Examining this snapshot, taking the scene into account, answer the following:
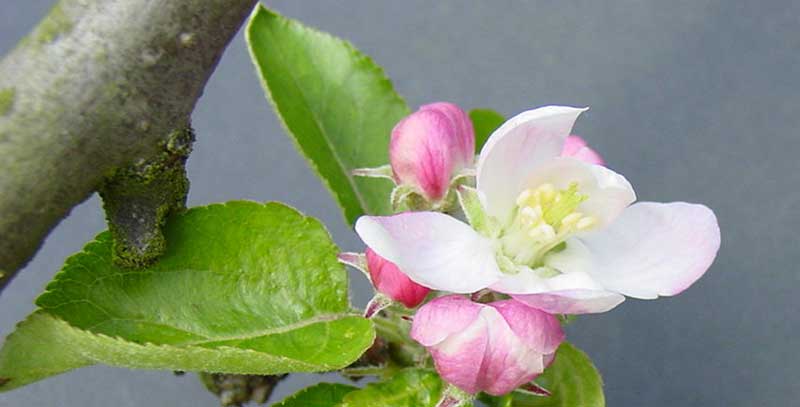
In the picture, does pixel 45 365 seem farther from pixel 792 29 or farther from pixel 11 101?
pixel 792 29

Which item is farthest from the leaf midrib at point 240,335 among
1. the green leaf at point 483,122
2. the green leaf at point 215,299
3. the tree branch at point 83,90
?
the green leaf at point 483,122

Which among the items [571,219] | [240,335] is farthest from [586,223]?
[240,335]

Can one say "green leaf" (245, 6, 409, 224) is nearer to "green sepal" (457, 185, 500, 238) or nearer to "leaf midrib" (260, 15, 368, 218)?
"leaf midrib" (260, 15, 368, 218)

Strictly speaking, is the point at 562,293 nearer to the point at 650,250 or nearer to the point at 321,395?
the point at 650,250

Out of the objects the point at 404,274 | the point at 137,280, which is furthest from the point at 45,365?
the point at 404,274

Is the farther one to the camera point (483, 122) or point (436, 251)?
point (483, 122)

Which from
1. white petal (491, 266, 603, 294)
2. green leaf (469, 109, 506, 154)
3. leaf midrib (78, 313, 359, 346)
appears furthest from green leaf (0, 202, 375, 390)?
green leaf (469, 109, 506, 154)

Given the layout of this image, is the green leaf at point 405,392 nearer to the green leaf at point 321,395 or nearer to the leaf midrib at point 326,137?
the green leaf at point 321,395
